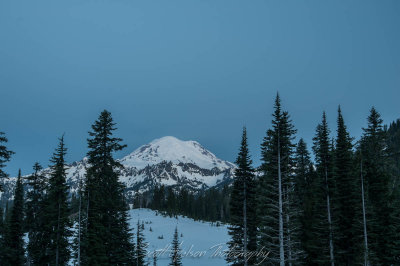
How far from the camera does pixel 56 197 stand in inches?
1102

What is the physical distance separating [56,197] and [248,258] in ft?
59.7

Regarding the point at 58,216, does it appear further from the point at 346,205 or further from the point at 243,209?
the point at 346,205

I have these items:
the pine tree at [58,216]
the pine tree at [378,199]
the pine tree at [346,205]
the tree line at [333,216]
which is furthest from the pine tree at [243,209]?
the pine tree at [58,216]

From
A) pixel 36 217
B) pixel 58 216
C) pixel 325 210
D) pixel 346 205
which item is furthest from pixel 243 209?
pixel 36 217

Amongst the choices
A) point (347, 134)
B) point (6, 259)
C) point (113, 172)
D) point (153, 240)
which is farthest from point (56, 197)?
point (153, 240)

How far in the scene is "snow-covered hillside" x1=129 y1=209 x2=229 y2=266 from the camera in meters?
62.0

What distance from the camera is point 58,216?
27438 mm

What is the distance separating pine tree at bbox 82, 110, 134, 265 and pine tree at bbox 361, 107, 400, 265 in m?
22.5

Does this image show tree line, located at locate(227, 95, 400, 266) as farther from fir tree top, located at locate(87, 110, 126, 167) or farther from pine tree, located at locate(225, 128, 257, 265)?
fir tree top, located at locate(87, 110, 126, 167)

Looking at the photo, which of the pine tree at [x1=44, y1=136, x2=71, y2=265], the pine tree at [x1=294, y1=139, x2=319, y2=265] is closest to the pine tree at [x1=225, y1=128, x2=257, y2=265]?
the pine tree at [x1=294, y1=139, x2=319, y2=265]

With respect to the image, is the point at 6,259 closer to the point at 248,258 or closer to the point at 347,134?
the point at 248,258

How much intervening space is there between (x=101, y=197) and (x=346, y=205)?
24.5 m

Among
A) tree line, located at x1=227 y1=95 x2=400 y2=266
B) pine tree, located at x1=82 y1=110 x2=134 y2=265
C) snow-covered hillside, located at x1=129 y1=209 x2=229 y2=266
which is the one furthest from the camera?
snow-covered hillside, located at x1=129 y1=209 x2=229 y2=266

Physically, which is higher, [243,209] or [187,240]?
Result: [243,209]
